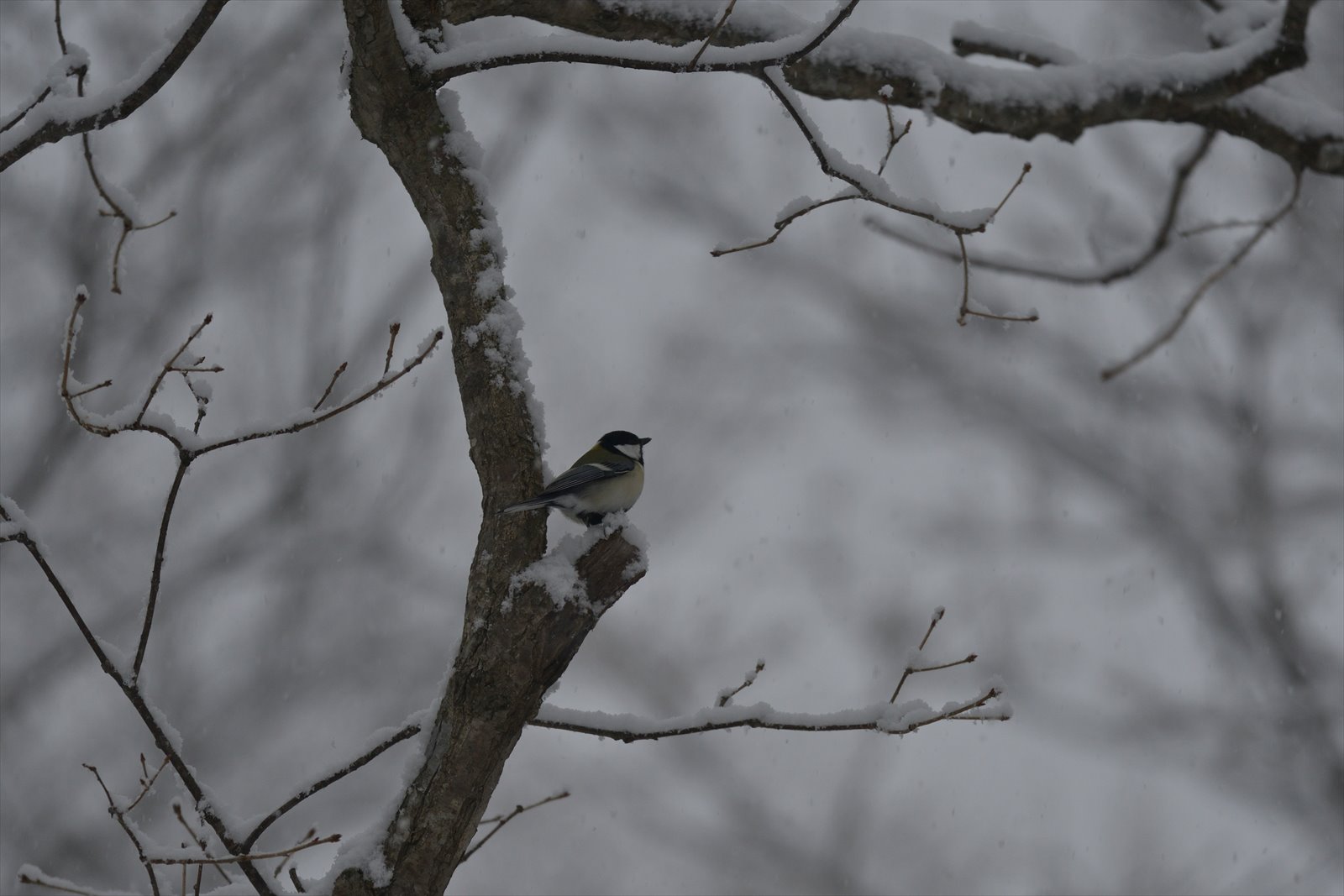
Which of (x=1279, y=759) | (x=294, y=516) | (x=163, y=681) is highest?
(x=294, y=516)

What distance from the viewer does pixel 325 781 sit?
7.79ft

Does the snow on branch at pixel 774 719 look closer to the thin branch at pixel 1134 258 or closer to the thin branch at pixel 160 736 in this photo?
the thin branch at pixel 160 736

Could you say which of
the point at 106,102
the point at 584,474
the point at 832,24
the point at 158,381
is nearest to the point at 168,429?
the point at 158,381

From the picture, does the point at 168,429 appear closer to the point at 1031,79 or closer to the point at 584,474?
the point at 584,474

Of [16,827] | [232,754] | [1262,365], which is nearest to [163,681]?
[232,754]

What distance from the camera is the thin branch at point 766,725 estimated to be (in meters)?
2.55

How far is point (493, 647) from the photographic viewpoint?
2340 mm

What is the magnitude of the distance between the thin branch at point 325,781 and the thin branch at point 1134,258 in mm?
1930

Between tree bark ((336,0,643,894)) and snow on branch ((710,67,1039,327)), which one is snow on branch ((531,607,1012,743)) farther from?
snow on branch ((710,67,1039,327))

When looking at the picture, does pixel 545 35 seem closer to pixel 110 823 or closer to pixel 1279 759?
pixel 1279 759

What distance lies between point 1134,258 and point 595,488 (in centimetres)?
168

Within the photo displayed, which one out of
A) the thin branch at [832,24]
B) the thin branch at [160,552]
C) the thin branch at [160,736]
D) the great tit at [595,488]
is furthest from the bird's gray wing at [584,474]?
the thin branch at [832,24]

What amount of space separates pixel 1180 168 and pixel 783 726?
6.57ft

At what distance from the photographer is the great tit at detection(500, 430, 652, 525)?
8.77 feet
